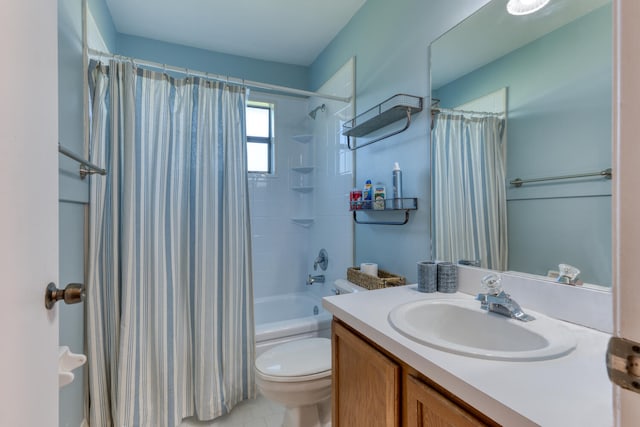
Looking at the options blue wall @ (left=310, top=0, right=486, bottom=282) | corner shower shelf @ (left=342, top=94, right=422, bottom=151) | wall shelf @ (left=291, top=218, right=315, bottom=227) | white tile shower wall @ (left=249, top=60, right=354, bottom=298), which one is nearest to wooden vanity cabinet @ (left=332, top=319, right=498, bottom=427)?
blue wall @ (left=310, top=0, right=486, bottom=282)

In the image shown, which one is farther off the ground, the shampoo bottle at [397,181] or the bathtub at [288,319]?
the shampoo bottle at [397,181]

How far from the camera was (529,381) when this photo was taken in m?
0.56

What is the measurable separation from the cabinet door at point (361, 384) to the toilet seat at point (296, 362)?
0.26m

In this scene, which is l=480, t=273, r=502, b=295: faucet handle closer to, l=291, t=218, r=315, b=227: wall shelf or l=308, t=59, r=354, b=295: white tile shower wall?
l=308, t=59, r=354, b=295: white tile shower wall

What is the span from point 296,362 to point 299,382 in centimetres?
11

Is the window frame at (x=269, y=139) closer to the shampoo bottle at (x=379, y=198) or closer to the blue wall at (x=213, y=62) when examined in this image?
the blue wall at (x=213, y=62)

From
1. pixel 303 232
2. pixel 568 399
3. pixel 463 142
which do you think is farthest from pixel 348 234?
pixel 568 399

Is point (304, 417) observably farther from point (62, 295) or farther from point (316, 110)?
point (316, 110)

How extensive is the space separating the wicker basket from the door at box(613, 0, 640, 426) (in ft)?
3.85

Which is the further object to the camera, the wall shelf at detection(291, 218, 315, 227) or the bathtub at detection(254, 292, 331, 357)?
the wall shelf at detection(291, 218, 315, 227)

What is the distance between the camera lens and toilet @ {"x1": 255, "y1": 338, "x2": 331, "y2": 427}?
1323 millimetres
